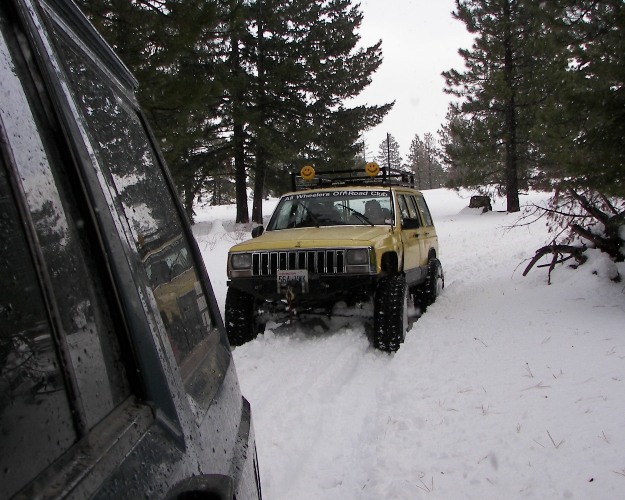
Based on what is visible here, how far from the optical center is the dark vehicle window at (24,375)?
70cm

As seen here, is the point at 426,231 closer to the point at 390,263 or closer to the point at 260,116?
the point at 390,263

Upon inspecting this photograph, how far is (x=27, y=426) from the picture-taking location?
0.73 m

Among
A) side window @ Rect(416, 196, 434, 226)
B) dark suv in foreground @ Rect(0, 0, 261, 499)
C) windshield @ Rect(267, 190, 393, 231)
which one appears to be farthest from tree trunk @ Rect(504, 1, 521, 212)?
dark suv in foreground @ Rect(0, 0, 261, 499)

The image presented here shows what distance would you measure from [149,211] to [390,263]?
4.69 metres

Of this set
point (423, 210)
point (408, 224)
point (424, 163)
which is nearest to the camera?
point (408, 224)

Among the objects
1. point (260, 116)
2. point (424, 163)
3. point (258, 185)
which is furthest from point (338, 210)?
point (424, 163)

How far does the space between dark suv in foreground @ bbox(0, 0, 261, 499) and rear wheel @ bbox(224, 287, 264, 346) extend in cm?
416

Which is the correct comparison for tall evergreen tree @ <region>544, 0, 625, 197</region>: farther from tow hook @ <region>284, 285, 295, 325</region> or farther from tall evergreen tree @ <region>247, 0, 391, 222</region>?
→ tall evergreen tree @ <region>247, 0, 391, 222</region>

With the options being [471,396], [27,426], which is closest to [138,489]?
[27,426]

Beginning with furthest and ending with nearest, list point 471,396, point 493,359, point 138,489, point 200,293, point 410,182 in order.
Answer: point 410,182, point 493,359, point 471,396, point 200,293, point 138,489

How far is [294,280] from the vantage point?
17.8ft

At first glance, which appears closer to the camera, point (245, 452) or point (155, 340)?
point (155, 340)

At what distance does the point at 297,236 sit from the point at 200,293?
4111mm

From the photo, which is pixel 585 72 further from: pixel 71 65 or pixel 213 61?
pixel 213 61
